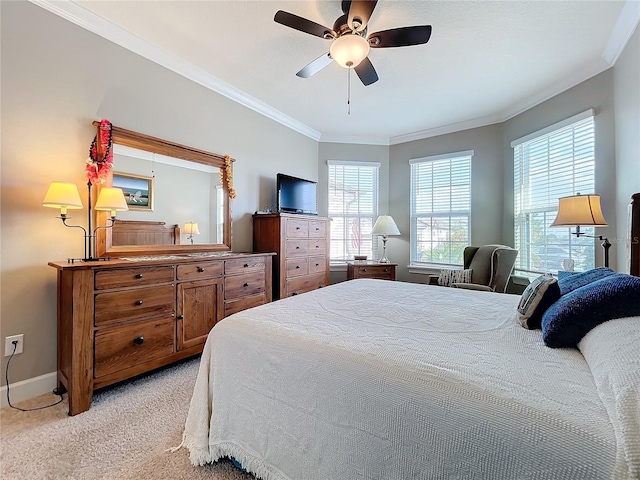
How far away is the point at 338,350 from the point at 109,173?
7.92 ft

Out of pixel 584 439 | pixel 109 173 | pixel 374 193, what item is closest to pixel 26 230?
pixel 109 173

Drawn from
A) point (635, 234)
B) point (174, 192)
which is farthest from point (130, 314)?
point (635, 234)

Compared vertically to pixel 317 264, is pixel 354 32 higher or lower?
higher

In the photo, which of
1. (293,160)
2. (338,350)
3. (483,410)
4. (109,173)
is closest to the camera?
(483,410)

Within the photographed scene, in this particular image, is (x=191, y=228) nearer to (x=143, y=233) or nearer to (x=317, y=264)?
(x=143, y=233)

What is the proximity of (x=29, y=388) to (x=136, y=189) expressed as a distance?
1.66 metres

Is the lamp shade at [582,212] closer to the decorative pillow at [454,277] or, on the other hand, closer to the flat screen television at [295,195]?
the decorative pillow at [454,277]

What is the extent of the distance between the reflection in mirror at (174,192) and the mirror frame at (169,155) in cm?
5

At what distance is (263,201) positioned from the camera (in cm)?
394

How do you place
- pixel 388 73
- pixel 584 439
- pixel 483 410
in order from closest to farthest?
1. pixel 584 439
2. pixel 483 410
3. pixel 388 73

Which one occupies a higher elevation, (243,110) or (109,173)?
(243,110)

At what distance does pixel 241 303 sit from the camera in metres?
2.96

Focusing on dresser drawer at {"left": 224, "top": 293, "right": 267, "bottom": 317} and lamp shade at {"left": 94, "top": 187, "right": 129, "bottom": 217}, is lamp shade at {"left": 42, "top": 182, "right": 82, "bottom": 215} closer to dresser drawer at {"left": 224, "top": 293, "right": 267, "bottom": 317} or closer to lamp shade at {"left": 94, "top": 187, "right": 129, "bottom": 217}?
lamp shade at {"left": 94, "top": 187, "right": 129, "bottom": 217}

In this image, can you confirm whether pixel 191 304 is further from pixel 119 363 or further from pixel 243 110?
pixel 243 110
